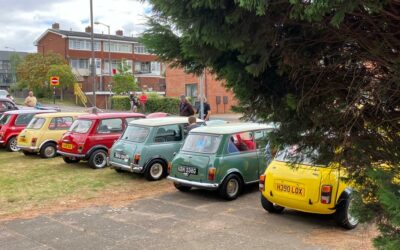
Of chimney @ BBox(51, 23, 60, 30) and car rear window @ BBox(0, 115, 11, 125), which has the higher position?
chimney @ BBox(51, 23, 60, 30)

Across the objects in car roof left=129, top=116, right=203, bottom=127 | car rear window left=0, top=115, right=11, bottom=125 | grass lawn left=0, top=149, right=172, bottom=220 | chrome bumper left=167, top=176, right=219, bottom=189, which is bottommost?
grass lawn left=0, top=149, right=172, bottom=220

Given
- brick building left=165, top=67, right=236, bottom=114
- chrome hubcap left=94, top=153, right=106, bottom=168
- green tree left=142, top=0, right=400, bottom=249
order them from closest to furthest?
green tree left=142, top=0, right=400, bottom=249 < chrome hubcap left=94, top=153, right=106, bottom=168 < brick building left=165, top=67, right=236, bottom=114

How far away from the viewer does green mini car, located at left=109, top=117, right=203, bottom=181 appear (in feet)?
39.1

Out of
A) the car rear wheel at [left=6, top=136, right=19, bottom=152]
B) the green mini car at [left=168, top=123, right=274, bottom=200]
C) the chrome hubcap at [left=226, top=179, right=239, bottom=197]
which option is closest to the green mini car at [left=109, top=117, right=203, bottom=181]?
the green mini car at [left=168, top=123, right=274, bottom=200]

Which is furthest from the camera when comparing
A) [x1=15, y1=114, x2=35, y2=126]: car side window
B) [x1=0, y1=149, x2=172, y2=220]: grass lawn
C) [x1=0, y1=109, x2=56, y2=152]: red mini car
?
[x1=15, y1=114, x2=35, y2=126]: car side window

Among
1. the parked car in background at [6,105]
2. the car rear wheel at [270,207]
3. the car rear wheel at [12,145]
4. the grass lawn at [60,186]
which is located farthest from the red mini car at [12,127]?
the car rear wheel at [270,207]

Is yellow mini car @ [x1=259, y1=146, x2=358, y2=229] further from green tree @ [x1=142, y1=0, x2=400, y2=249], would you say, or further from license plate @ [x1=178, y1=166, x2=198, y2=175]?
green tree @ [x1=142, y1=0, x2=400, y2=249]

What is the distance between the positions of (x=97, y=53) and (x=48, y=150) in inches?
2311

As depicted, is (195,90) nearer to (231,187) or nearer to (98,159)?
(98,159)

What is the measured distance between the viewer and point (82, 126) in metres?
14.4

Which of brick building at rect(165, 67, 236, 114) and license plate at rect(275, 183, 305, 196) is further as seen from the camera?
brick building at rect(165, 67, 236, 114)

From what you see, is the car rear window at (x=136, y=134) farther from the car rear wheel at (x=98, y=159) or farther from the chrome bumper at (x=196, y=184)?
the chrome bumper at (x=196, y=184)

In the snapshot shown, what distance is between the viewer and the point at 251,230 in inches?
294

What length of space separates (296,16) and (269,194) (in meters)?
5.73
